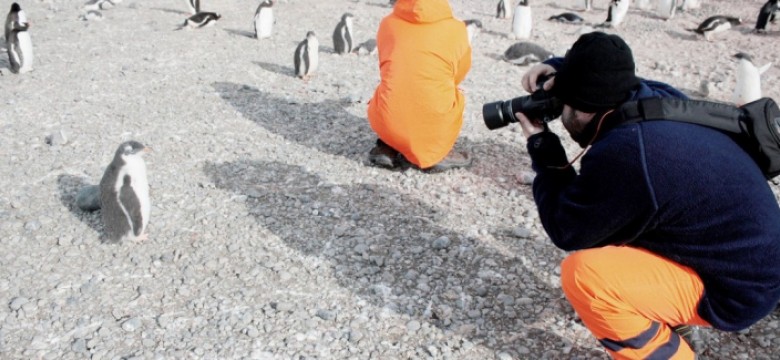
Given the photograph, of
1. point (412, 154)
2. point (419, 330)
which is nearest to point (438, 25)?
point (412, 154)

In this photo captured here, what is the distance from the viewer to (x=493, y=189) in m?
4.29

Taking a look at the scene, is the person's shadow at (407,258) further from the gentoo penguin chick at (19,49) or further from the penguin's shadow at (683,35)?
the penguin's shadow at (683,35)

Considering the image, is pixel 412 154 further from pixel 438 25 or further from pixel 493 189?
pixel 438 25

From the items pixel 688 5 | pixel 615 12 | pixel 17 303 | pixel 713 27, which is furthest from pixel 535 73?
pixel 688 5

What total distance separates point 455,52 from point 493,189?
0.95 m

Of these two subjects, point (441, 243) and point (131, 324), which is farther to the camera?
point (441, 243)

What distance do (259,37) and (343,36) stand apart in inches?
60.9

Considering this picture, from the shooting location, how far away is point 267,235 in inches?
145

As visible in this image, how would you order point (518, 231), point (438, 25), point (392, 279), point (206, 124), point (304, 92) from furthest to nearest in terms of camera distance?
1. point (304, 92)
2. point (206, 124)
3. point (438, 25)
4. point (518, 231)
5. point (392, 279)

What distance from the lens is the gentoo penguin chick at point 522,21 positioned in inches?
361

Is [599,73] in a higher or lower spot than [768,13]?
higher

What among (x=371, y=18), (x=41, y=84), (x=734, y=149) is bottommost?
(x=371, y=18)

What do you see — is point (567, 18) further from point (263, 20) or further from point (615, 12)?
point (263, 20)

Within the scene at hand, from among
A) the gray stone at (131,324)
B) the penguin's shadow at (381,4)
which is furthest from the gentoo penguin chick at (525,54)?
the gray stone at (131,324)
